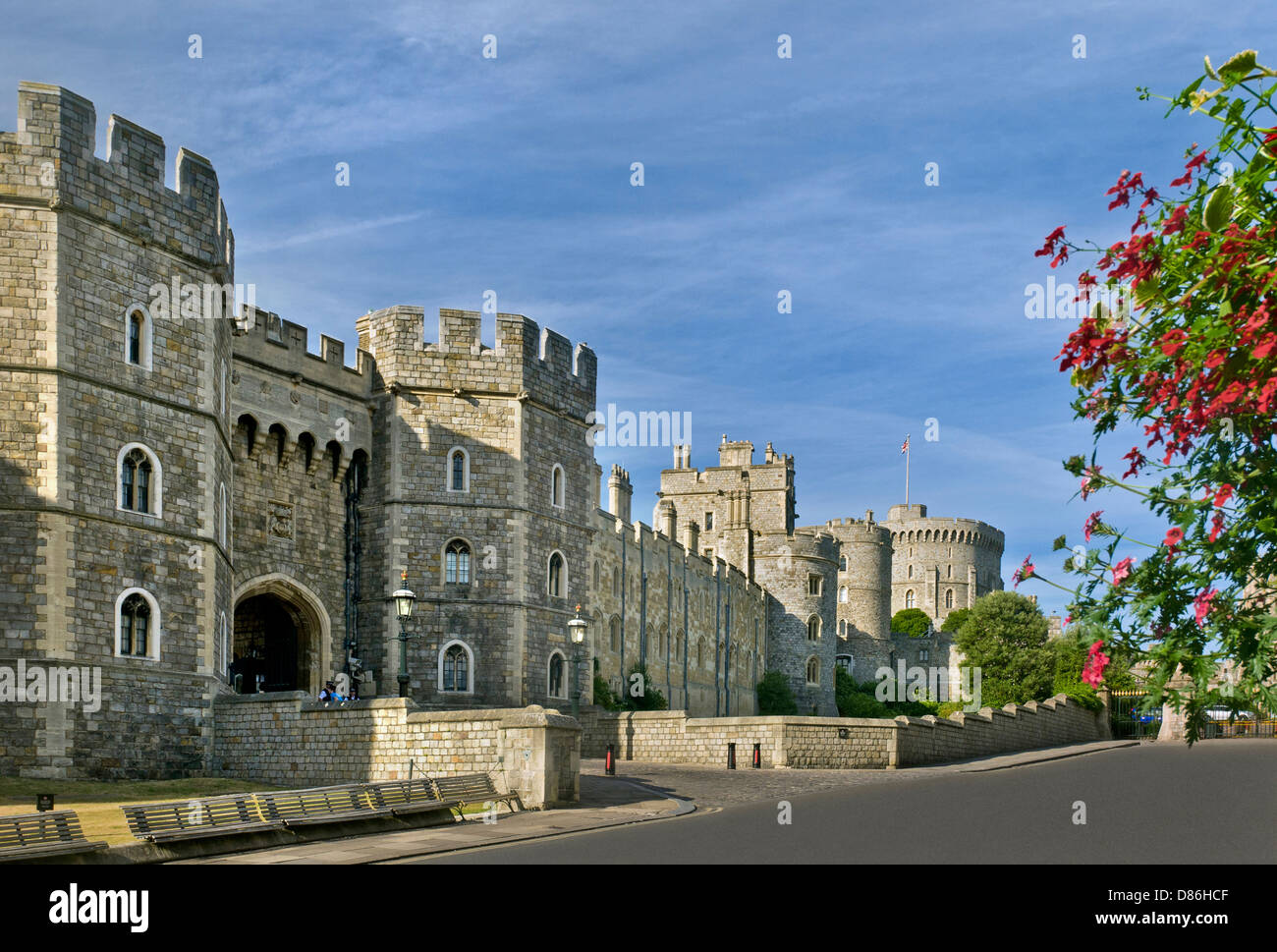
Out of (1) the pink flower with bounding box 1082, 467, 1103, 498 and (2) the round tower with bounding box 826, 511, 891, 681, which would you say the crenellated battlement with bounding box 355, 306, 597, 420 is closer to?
(1) the pink flower with bounding box 1082, 467, 1103, 498

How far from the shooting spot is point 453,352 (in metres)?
32.6

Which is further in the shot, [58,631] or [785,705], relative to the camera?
[785,705]

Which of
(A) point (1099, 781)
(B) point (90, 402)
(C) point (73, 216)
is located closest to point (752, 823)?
(A) point (1099, 781)

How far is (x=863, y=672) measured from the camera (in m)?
77.6

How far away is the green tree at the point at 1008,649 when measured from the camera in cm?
5756

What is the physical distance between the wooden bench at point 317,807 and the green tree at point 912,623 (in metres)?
81.2

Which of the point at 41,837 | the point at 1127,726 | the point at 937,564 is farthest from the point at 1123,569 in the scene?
the point at 937,564

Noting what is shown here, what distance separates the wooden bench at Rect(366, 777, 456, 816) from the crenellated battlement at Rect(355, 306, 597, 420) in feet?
51.4

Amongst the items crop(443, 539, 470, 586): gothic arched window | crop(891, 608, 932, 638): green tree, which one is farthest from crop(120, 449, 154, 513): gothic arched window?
crop(891, 608, 932, 638): green tree

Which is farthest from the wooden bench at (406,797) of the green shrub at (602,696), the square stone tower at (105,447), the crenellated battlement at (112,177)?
the green shrub at (602,696)

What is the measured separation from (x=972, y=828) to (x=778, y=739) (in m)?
14.5

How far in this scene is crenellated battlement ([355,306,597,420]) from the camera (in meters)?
32.4
